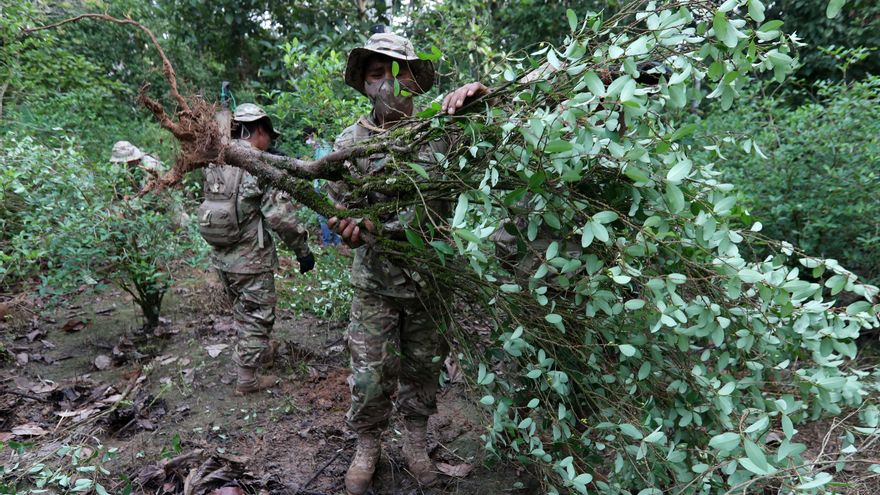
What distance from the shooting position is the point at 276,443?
10.4 feet

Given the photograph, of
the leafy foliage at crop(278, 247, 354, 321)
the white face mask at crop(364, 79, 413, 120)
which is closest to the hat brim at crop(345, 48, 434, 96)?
the white face mask at crop(364, 79, 413, 120)

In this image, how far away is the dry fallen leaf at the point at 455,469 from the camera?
9.50ft

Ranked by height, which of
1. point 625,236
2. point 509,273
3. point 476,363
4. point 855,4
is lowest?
point 476,363

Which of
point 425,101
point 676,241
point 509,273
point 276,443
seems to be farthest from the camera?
point 425,101

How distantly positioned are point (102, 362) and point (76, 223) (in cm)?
118

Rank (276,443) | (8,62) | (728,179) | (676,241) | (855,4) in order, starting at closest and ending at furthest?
(676,241) → (276,443) → (728,179) → (8,62) → (855,4)

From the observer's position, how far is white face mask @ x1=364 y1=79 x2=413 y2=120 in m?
2.62

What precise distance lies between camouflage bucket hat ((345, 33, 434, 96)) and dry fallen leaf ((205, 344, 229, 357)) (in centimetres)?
275

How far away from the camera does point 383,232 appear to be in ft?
8.00

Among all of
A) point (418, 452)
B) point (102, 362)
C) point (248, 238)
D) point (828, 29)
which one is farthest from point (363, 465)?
point (828, 29)

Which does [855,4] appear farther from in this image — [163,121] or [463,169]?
[163,121]

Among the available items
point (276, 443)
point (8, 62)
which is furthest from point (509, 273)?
point (8, 62)

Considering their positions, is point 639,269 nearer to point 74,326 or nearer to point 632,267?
point 632,267

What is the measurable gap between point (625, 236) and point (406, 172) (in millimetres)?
905
